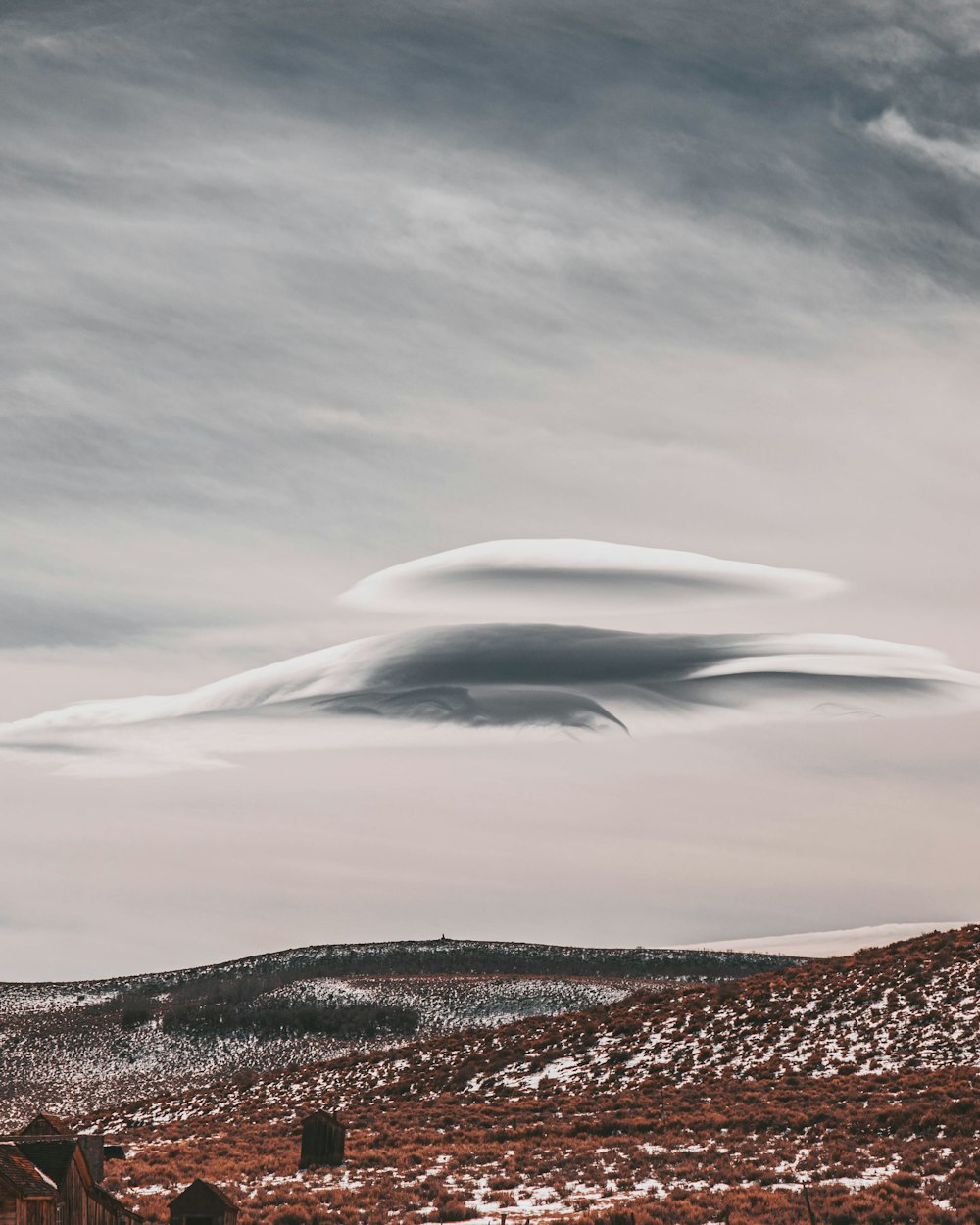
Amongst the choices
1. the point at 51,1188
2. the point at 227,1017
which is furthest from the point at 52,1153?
the point at 227,1017

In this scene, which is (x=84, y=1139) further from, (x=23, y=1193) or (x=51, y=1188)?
(x=23, y=1193)

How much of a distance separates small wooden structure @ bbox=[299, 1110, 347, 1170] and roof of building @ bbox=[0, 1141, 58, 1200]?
11.7 metres

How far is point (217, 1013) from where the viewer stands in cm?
8988

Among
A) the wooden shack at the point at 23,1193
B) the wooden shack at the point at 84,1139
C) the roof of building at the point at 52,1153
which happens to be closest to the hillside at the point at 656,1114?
the wooden shack at the point at 84,1139

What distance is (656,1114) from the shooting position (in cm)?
4112

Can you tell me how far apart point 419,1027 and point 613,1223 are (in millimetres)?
62460

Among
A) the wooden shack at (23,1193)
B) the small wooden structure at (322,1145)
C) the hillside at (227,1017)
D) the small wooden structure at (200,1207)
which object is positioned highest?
the wooden shack at (23,1193)

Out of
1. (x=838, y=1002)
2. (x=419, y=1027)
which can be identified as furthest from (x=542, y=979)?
(x=838, y=1002)

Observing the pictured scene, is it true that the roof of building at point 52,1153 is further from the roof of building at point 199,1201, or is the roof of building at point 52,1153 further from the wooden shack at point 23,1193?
the roof of building at point 199,1201

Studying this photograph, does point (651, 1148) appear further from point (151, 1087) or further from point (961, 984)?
point (151, 1087)

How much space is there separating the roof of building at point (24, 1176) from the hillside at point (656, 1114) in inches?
200

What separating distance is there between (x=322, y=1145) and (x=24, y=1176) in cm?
1295

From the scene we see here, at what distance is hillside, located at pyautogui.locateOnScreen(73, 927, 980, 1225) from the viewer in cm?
2906

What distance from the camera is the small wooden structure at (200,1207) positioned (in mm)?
25516
